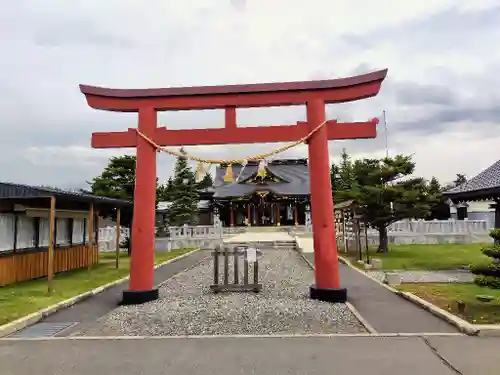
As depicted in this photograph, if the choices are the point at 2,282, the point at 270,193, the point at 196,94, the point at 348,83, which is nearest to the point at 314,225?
the point at 348,83

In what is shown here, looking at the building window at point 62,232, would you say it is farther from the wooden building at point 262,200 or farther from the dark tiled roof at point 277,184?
the dark tiled roof at point 277,184

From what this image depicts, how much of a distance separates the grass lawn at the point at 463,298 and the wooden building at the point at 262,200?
30983mm

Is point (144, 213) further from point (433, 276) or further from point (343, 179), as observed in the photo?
point (343, 179)

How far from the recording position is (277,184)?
45406 mm

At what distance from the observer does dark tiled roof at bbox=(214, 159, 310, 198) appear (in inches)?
1718

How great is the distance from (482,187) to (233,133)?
8862 mm

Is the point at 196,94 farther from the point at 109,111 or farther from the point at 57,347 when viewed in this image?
the point at 57,347

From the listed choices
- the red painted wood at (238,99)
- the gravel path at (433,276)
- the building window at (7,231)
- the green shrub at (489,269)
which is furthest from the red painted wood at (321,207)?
the building window at (7,231)

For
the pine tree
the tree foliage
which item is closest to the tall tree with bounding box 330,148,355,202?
the tree foliage

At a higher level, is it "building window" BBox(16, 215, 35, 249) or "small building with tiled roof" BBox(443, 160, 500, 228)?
"small building with tiled roof" BBox(443, 160, 500, 228)

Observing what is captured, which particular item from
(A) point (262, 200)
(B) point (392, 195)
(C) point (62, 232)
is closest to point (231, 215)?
(A) point (262, 200)

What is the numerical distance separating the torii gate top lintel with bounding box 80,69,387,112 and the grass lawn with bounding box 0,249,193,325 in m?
4.97

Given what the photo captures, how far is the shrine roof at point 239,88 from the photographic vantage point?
10.3 meters

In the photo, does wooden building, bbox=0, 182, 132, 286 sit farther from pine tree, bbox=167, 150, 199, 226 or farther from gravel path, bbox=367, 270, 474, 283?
pine tree, bbox=167, 150, 199, 226
